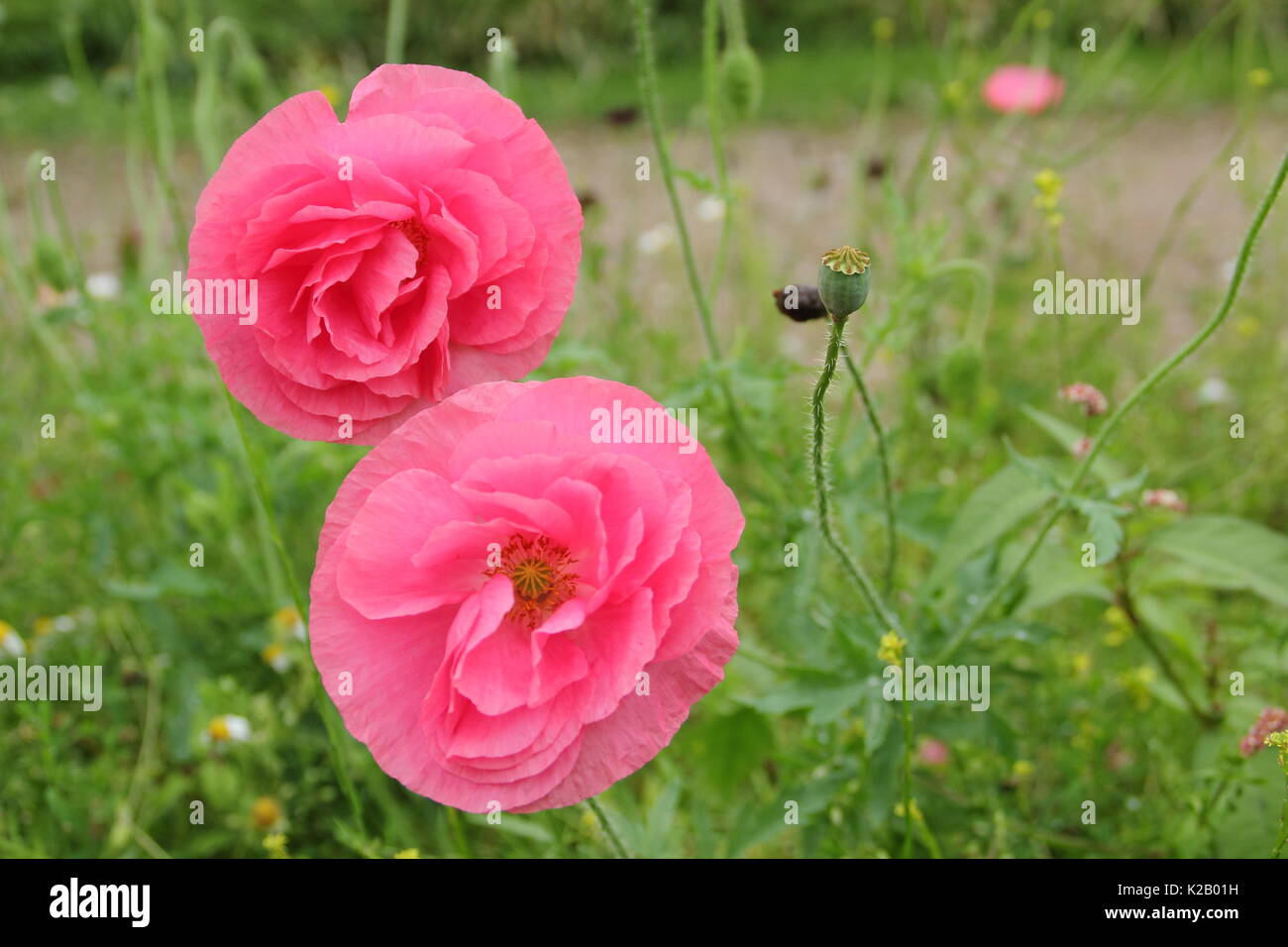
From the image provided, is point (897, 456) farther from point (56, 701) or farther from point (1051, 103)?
point (56, 701)

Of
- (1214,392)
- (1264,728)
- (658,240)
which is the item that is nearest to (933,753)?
(1264,728)

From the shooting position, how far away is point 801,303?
1267mm

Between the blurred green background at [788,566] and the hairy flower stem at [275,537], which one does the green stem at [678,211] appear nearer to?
the blurred green background at [788,566]

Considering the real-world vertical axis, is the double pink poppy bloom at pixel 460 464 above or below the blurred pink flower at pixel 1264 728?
above

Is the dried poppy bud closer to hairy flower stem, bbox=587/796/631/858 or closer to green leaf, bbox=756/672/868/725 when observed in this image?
green leaf, bbox=756/672/868/725

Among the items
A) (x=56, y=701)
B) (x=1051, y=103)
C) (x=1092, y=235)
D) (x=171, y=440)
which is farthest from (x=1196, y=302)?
(x=56, y=701)

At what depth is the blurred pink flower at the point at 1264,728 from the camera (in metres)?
1.27

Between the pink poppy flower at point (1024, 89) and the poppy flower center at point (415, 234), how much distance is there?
204cm

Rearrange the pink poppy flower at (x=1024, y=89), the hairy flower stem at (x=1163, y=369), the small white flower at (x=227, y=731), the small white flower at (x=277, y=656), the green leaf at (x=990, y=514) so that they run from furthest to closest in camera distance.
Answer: the pink poppy flower at (x=1024, y=89) → the small white flower at (x=277, y=656) → the small white flower at (x=227, y=731) → the green leaf at (x=990, y=514) → the hairy flower stem at (x=1163, y=369)

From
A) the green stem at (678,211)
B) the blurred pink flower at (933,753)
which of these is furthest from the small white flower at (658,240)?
the blurred pink flower at (933,753)

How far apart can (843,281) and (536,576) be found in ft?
1.11

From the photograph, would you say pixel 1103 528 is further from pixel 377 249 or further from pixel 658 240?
pixel 658 240

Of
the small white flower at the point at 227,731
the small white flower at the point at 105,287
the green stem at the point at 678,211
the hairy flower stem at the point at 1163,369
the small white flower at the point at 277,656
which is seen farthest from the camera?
the small white flower at the point at 105,287
